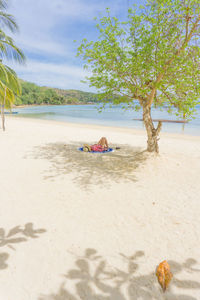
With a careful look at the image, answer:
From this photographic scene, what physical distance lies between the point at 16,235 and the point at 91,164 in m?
4.89

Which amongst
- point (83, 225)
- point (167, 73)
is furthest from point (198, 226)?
point (167, 73)

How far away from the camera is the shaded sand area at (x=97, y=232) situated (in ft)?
9.04

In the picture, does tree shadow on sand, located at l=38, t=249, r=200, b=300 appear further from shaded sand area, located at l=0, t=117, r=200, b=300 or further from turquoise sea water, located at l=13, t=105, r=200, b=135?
turquoise sea water, located at l=13, t=105, r=200, b=135

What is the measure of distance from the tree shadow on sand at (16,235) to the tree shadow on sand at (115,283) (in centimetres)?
108

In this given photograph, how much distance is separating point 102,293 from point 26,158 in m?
7.30

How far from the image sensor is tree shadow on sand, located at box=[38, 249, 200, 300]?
2615mm

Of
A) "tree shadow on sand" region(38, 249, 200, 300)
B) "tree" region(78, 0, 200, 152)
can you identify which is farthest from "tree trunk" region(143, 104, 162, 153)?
Answer: "tree shadow on sand" region(38, 249, 200, 300)

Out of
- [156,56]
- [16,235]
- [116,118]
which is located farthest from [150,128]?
[116,118]

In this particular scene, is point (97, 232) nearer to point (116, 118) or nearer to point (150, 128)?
point (150, 128)

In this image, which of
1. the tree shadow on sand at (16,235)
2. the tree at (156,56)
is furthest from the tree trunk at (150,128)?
the tree shadow on sand at (16,235)

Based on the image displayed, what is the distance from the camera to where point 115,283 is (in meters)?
2.79

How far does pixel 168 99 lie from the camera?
859 centimetres

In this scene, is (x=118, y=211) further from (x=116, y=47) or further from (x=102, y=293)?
(x=116, y=47)

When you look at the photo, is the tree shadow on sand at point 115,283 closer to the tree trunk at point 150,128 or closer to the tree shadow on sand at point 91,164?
the tree shadow on sand at point 91,164
